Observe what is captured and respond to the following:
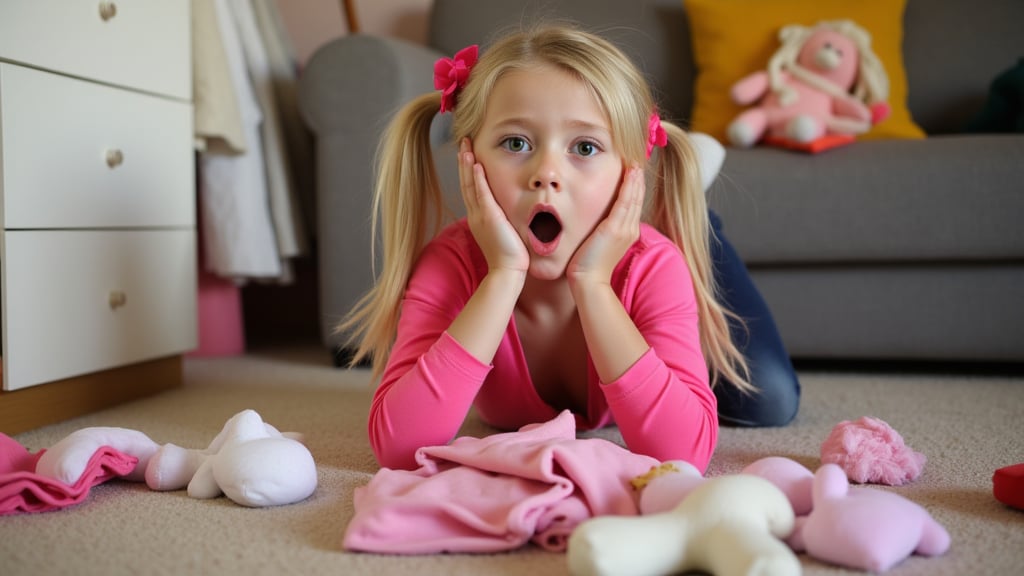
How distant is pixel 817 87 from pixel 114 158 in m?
1.34

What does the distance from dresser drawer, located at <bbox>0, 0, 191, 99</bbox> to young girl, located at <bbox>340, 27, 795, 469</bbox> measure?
0.51 metres

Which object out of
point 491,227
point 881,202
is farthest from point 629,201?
point 881,202

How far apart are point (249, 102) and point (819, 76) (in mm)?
1201

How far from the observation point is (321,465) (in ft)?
3.30

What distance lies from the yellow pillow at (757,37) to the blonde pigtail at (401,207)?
40.1 inches

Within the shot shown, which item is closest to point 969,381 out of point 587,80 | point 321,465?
point 587,80

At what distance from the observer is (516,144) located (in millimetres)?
961

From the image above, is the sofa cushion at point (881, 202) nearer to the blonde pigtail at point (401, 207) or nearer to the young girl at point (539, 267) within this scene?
the young girl at point (539, 267)

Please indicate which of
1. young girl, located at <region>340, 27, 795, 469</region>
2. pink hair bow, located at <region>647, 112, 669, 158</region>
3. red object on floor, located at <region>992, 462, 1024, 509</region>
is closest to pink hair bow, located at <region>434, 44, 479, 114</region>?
young girl, located at <region>340, 27, 795, 469</region>

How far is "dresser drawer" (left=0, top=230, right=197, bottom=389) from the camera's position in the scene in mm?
1184

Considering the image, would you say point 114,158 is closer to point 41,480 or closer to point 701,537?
point 41,480

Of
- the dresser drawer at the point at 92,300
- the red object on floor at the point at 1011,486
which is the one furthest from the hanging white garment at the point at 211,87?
the red object on floor at the point at 1011,486

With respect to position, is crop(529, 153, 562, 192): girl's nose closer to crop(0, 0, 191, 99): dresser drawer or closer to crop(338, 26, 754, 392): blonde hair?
crop(338, 26, 754, 392): blonde hair

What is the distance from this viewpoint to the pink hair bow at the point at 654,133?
1073 millimetres
